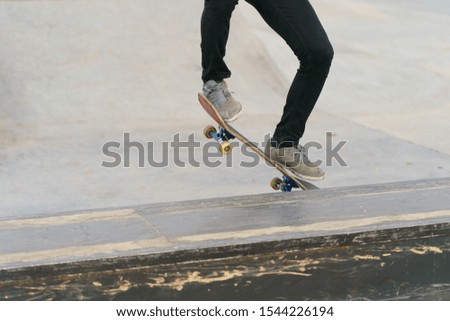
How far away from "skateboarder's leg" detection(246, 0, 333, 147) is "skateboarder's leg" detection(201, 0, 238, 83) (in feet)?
0.46

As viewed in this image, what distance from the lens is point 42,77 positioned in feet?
27.2

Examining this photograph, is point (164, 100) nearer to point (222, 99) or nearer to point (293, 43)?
point (222, 99)

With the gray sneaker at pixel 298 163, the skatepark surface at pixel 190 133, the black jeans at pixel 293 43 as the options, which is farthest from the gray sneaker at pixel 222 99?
the skatepark surface at pixel 190 133

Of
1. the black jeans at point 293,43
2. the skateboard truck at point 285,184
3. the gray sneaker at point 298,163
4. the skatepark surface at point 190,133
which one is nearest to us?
the skatepark surface at point 190,133

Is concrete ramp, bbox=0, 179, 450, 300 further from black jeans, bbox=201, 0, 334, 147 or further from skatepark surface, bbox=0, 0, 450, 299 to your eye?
black jeans, bbox=201, 0, 334, 147

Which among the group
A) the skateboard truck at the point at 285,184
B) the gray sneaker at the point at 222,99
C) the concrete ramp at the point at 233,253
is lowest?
the concrete ramp at the point at 233,253

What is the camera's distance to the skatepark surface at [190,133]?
3.15m

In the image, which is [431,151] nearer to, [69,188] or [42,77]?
[69,188]

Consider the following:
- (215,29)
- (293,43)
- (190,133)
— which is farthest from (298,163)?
(190,133)

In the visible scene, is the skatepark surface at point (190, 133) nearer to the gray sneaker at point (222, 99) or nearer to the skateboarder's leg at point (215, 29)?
the gray sneaker at point (222, 99)

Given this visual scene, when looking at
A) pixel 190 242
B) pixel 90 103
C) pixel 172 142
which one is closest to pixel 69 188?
pixel 172 142

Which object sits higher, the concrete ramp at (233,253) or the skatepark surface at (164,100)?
the skatepark surface at (164,100)

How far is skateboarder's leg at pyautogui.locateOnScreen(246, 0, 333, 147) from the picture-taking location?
4039 millimetres

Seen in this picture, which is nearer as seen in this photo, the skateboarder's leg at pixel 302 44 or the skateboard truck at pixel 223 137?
the skateboarder's leg at pixel 302 44
